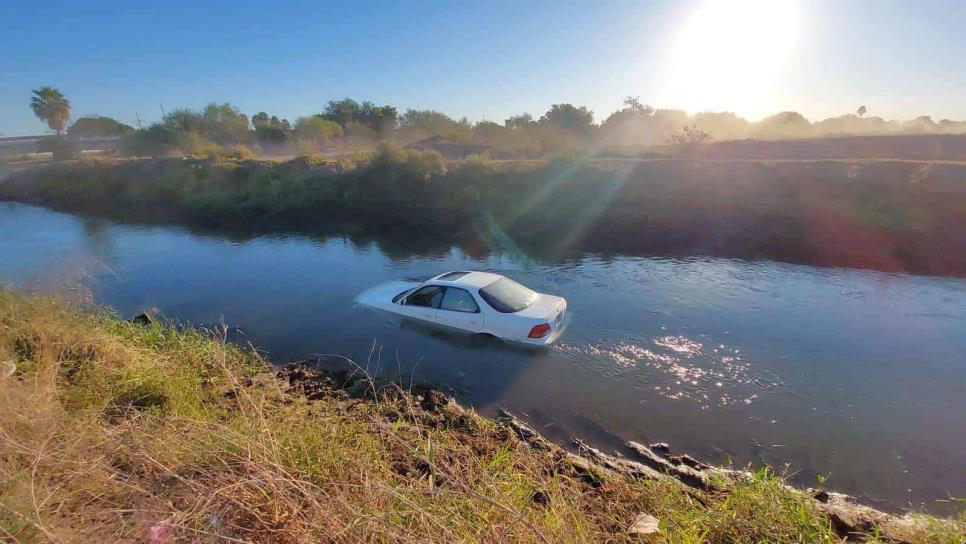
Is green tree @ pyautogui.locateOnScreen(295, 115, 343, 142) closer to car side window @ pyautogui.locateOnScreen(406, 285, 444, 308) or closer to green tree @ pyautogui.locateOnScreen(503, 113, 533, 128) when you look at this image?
green tree @ pyautogui.locateOnScreen(503, 113, 533, 128)

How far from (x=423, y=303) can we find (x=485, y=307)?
1.52 metres

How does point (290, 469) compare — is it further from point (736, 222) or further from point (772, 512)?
point (736, 222)

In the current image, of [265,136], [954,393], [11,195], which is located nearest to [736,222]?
[954,393]

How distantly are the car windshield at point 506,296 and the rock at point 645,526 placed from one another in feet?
15.0

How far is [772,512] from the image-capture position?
11.4 ft

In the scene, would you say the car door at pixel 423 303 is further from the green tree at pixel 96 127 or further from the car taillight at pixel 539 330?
the green tree at pixel 96 127

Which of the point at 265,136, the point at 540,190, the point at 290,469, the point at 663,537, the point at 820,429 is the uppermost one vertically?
the point at 265,136

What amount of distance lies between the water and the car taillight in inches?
15.1

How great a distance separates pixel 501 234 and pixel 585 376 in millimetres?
12706

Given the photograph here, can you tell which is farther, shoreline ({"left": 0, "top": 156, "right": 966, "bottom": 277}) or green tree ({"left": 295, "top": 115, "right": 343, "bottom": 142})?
green tree ({"left": 295, "top": 115, "right": 343, "bottom": 142})

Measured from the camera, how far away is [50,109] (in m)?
65.9

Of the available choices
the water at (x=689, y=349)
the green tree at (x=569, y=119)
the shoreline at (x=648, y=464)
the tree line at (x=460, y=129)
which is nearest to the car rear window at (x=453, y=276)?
the water at (x=689, y=349)

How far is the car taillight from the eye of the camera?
7781mm

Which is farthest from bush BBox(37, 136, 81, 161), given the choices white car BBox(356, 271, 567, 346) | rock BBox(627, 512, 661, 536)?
rock BBox(627, 512, 661, 536)
